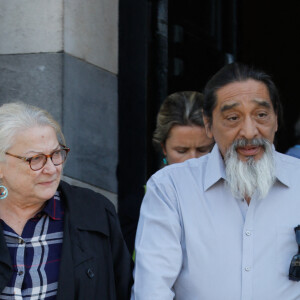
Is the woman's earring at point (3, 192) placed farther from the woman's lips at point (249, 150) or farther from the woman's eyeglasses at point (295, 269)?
the woman's eyeglasses at point (295, 269)

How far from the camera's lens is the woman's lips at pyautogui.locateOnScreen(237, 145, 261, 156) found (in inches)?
138

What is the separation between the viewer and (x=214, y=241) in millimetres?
3357

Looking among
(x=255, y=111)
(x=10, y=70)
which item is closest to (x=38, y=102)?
(x=10, y=70)

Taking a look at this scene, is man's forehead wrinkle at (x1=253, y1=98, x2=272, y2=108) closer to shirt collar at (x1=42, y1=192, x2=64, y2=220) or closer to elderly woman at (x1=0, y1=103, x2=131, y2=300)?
elderly woman at (x1=0, y1=103, x2=131, y2=300)

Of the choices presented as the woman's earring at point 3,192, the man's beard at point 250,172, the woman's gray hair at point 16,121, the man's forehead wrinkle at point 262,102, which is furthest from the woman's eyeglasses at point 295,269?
the woman's earring at point 3,192

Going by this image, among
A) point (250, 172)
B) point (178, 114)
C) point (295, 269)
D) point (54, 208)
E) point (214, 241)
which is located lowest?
point (295, 269)

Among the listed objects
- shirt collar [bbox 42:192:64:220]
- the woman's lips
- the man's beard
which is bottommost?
shirt collar [bbox 42:192:64:220]

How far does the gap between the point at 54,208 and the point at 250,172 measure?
3.02 feet

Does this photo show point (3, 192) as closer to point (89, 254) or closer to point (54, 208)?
point (54, 208)

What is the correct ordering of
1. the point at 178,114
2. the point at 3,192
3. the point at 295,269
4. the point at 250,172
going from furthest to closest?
the point at 178,114 < the point at 3,192 < the point at 250,172 < the point at 295,269

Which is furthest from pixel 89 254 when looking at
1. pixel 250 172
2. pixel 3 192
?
pixel 250 172

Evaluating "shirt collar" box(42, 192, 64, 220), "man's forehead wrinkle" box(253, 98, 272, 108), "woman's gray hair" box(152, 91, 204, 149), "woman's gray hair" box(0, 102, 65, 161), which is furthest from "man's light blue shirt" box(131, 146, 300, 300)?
"woman's gray hair" box(152, 91, 204, 149)

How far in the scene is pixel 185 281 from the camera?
337cm

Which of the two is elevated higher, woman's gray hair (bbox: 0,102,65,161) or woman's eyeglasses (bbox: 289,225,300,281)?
woman's gray hair (bbox: 0,102,65,161)
